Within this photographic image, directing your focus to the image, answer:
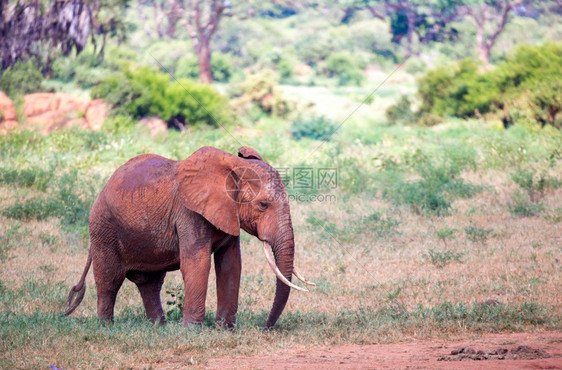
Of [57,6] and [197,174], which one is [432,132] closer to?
[57,6]

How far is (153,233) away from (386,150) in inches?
423

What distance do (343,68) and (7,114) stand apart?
2365 cm

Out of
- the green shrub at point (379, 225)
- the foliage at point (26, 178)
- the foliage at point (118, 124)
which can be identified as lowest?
the foliage at point (118, 124)

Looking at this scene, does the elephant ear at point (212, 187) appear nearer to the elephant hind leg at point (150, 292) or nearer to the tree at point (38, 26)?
the elephant hind leg at point (150, 292)

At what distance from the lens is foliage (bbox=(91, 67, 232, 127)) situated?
20609 millimetres

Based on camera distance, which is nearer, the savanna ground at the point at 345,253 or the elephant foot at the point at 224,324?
the savanna ground at the point at 345,253

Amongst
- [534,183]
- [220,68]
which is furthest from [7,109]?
[220,68]

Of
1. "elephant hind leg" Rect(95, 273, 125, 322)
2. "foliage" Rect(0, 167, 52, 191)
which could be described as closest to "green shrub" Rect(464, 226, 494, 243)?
"elephant hind leg" Rect(95, 273, 125, 322)

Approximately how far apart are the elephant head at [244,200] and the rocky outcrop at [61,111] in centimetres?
1290

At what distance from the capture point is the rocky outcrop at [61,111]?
1906 centimetres

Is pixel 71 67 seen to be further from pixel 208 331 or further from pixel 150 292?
pixel 208 331

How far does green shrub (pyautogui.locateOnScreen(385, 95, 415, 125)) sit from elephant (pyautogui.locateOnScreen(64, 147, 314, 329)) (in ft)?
57.5

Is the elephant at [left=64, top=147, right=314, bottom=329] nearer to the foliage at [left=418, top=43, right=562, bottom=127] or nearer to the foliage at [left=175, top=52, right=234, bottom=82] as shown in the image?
the foliage at [left=418, top=43, right=562, bottom=127]

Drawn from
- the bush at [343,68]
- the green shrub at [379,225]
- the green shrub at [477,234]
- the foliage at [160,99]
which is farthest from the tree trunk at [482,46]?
the green shrub at [477,234]
